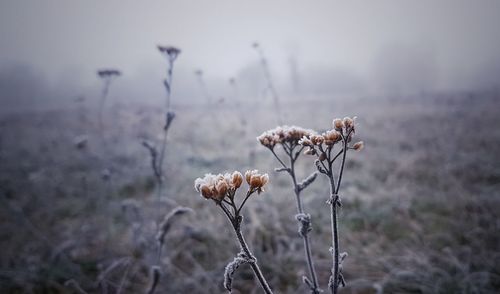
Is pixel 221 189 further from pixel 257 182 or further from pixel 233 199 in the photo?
pixel 257 182

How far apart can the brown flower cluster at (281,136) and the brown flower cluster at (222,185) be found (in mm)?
482

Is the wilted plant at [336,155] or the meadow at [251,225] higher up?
the wilted plant at [336,155]

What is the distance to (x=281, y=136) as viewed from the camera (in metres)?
1.76

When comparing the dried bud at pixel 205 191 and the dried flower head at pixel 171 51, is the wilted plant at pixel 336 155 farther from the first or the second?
the dried flower head at pixel 171 51

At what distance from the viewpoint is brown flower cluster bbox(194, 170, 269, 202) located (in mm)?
1139

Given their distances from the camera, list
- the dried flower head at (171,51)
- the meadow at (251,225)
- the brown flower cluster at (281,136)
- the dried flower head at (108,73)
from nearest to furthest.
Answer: the brown flower cluster at (281,136) < the dried flower head at (171,51) < the meadow at (251,225) < the dried flower head at (108,73)

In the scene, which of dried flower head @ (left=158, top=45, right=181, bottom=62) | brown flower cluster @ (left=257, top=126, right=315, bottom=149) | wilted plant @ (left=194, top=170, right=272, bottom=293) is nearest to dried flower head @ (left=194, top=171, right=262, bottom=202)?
wilted plant @ (left=194, top=170, right=272, bottom=293)

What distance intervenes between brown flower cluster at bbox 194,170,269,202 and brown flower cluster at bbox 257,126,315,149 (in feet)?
1.58

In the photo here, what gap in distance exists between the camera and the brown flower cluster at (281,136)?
172 cm

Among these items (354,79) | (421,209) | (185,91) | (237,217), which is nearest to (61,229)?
(237,217)

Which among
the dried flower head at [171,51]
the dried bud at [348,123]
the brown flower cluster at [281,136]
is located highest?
the dried flower head at [171,51]

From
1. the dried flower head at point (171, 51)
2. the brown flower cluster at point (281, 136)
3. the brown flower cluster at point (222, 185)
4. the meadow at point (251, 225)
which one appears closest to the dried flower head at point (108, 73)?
the meadow at point (251, 225)

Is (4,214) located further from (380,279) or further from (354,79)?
(354,79)

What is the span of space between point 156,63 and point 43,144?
78.2 metres
